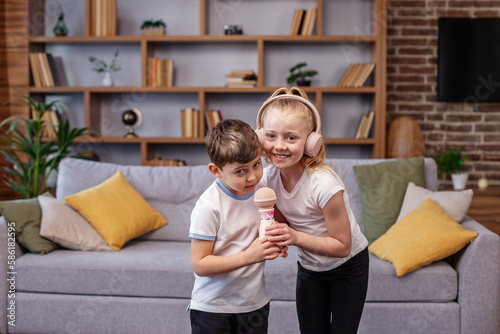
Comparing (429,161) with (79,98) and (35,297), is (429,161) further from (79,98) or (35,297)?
(79,98)

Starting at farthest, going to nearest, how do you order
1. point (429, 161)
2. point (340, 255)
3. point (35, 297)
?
point (429, 161)
point (35, 297)
point (340, 255)

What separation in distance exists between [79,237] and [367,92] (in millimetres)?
2639

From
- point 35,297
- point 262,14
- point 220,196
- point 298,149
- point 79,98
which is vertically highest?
point 262,14

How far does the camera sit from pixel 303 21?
13.5 feet

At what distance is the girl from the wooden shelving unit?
2.79 metres

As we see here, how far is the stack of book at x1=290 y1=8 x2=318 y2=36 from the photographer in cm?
410

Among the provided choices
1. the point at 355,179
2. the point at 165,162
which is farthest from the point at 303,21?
the point at 355,179

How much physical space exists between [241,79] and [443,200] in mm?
2200

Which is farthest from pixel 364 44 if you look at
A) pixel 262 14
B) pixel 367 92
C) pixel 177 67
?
pixel 177 67

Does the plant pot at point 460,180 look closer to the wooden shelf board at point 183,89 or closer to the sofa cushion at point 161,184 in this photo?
the wooden shelf board at point 183,89

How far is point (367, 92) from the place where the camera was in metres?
4.14

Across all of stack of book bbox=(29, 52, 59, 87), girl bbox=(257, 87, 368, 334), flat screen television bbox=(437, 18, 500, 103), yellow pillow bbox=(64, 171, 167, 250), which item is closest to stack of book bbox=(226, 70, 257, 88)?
stack of book bbox=(29, 52, 59, 87)

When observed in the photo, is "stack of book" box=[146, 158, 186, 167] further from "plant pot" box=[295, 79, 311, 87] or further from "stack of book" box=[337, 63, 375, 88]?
"stack of book" box=[337, 63, 375, 88]

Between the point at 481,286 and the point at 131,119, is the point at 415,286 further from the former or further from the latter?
the point at 131,119
